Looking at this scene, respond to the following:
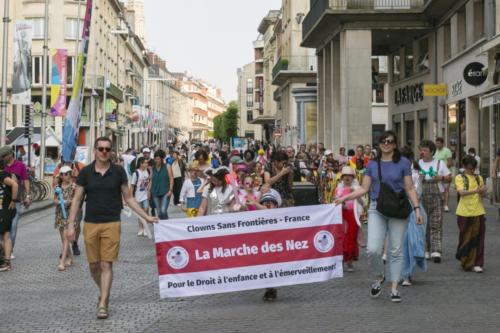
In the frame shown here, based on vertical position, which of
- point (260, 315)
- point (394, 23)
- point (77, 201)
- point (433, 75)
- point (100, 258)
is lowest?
point (260, 315)

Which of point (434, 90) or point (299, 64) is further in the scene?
point (299, 64)

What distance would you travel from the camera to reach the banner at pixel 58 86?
36.2 metres

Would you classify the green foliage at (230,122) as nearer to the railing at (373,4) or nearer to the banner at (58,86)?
the banner at (58,86)

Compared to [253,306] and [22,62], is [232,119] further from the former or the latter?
[253,306]

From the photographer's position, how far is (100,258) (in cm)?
846

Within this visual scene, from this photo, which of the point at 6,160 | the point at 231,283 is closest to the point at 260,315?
the point at 231,283

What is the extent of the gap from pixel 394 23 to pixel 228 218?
85.7 feet

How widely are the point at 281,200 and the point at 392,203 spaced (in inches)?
79.1

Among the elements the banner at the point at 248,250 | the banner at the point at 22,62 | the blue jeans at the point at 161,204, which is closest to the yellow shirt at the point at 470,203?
the banner at the point at 248,250

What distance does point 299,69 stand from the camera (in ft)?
205

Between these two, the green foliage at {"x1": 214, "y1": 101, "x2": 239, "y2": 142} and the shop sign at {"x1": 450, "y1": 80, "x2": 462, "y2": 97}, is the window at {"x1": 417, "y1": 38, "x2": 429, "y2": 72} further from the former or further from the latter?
the green foliage at {"x1": 214, "y1": 101, "x2": 239, "y2": 142}

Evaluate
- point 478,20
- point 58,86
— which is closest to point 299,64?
point 58,86

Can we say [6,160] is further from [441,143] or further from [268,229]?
[441,143]

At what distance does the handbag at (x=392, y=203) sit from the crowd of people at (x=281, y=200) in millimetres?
11
